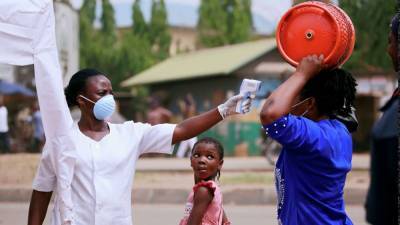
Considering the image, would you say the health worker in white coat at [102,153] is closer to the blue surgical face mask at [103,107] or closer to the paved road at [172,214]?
the blue surgical face mask at [103,107]

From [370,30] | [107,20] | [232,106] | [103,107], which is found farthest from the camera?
[107,20]

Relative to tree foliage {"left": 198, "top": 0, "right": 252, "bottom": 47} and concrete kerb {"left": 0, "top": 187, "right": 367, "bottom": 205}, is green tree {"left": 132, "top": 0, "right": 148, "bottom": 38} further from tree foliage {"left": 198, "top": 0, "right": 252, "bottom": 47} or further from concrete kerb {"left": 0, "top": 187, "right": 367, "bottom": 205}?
concrete kerb {"left": 0, "top": 187, "right": 367, "bottom": 205}

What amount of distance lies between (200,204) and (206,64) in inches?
910

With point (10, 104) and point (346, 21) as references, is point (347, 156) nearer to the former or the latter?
point (346, 21)

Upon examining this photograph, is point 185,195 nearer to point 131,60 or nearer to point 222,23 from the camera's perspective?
point 131,60

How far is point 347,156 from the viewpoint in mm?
2840

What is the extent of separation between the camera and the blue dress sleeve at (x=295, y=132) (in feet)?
8.51

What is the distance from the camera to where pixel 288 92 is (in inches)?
104

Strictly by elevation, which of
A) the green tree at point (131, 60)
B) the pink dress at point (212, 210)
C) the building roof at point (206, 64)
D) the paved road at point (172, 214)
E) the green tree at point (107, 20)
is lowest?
the green tree at point (131, 60)

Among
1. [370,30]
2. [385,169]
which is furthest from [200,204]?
[370,30]

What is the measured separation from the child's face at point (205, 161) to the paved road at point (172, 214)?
4410 millimetres

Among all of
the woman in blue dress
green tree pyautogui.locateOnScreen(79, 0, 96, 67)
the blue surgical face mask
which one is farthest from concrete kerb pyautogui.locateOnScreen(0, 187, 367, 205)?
green tree pyautogui.locateOnScreen(79, 0, 96, 67)

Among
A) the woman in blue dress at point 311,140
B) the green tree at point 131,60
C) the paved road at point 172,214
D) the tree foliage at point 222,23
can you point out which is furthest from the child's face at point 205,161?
the tree foliage at point 222,23

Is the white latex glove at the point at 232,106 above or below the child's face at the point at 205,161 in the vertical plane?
above
